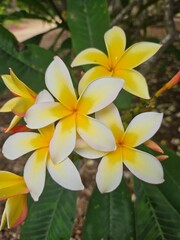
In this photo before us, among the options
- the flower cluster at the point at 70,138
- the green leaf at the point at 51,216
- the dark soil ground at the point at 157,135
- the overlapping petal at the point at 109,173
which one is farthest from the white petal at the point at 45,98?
the dark soil ground at the point at 157,135

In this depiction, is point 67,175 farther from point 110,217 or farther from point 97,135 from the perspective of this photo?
point 110,217

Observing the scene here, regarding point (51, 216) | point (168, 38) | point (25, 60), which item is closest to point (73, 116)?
point (51, 216)

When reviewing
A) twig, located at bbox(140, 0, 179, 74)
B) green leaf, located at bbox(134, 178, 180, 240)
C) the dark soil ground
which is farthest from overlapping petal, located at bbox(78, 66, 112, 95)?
the dark soil ground

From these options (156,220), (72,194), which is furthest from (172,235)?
(72,194)

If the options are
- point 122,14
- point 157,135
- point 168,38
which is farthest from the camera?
point 157,135

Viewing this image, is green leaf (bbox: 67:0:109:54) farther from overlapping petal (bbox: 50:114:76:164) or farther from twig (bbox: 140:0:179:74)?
overlapping petal (bbox: 50:114:76:164)

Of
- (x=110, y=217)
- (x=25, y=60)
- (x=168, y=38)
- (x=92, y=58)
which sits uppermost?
(x=92, y=58)

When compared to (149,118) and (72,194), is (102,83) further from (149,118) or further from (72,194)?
(72,194)
